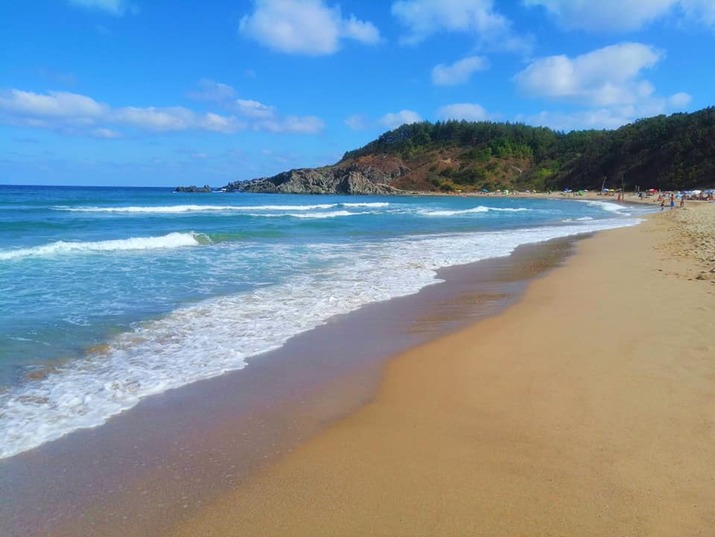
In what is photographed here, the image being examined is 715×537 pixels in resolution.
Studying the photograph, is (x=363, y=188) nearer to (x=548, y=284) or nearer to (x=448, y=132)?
(x=448, y=132)

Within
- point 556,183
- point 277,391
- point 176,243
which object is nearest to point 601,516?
point 277,391

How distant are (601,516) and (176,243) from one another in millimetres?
17802

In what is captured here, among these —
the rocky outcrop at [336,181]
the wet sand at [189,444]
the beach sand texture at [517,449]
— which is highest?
the rocky outcrop at [336,181]

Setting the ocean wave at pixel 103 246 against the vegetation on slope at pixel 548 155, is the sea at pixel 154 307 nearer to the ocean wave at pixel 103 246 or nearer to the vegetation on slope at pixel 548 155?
the ocean wave at pixel 103 246

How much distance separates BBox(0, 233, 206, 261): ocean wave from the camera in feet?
49.2

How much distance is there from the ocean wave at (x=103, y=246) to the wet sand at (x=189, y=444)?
1228cm

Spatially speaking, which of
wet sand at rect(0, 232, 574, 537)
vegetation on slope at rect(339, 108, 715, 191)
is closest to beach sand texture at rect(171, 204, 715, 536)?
wet sand at rect(0, 232, 574, 537)

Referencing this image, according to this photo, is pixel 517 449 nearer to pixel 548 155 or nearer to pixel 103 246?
pixel 103 246

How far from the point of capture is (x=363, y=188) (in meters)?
107

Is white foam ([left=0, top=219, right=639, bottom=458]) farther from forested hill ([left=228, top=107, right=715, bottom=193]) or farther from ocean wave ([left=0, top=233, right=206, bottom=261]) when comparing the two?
forested hill ([left=228, top=107, right=715, bottom=193])

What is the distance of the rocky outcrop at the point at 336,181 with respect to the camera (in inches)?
4250

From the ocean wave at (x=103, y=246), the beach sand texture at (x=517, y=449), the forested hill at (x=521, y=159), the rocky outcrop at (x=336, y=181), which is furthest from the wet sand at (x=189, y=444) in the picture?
the rocky outcrop at (x=336, y=181)

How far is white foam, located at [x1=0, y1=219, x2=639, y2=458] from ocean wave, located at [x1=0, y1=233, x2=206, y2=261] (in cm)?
840

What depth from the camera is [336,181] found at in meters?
113
